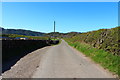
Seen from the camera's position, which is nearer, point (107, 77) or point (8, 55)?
point (107, 77)

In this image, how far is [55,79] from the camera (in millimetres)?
6422

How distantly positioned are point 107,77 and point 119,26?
21.6 ft

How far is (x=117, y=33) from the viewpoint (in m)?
11.3

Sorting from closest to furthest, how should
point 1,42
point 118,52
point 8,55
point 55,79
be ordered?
point 55,79
point 118,52
point 1,42
point 8,55

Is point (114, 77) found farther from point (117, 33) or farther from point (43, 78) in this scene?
point (117, 33)

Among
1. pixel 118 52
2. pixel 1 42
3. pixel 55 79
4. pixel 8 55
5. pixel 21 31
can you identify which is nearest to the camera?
pixel 55 79

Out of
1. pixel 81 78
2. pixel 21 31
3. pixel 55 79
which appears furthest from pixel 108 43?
pixel 21 31

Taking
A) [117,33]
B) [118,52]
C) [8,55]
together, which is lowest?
[8,55]

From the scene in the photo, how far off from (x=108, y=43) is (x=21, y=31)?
495 ft

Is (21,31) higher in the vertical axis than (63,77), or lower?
higher

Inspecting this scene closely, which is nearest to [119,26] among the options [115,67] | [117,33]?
[117,33]

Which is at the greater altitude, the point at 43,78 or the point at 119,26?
the point at 119,26

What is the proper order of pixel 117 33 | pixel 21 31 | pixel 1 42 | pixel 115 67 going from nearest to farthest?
pixel 115 67 < pixel 117 33 < pixel 1 42 < pixel 21 31

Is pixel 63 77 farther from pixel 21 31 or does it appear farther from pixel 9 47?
pixel 21 31
